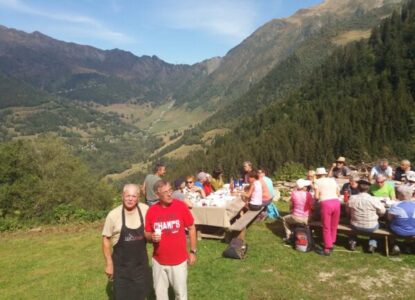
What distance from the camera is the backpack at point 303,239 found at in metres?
10.3

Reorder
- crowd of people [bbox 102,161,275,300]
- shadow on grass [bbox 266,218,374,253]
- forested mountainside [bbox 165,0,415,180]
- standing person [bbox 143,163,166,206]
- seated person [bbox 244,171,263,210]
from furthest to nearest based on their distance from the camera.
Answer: forested mountainside [bbox 165,0,415,180]
seated person [bbox 244,171,263,210]
standing person [bbox 143,163,166,206]
shadow on grass [bbox 266,218,374,253]
crowd of people [bbox 102,161,275,300]

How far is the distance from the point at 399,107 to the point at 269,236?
94.8 meters

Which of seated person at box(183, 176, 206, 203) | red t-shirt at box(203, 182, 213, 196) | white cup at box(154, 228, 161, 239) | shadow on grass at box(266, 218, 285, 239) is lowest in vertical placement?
shadow on grass at box(266, 218, 285, 239)

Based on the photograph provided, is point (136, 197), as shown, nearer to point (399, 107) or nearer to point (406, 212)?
point (406, 212)

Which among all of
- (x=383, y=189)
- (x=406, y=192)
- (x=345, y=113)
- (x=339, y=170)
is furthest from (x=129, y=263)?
(x=345, y=113)

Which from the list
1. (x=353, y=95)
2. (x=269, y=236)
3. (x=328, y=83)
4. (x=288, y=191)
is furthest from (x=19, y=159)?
(x=328, y=83)

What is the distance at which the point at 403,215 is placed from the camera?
9.41m

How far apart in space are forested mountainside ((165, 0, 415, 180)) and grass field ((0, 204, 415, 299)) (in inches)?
2720

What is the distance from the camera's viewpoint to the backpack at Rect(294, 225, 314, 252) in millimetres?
10289

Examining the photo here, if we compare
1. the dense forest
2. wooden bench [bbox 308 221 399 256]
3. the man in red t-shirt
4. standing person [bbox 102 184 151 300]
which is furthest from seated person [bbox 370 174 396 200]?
the dense forest

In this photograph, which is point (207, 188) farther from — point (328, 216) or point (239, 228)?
point (328, 216)

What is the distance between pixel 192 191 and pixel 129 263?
756 centimetres

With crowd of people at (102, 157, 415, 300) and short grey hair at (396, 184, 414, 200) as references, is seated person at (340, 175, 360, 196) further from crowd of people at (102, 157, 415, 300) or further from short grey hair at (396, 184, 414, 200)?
short grey hair at (396, 184, 414, 200)

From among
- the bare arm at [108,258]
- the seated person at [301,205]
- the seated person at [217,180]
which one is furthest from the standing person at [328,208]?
the seated person at [217,180]
